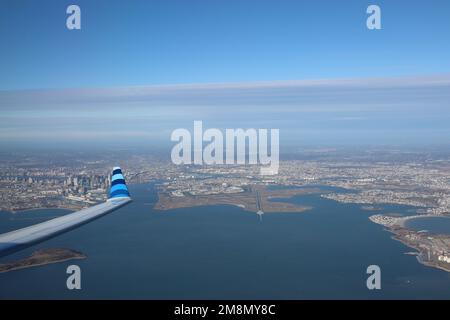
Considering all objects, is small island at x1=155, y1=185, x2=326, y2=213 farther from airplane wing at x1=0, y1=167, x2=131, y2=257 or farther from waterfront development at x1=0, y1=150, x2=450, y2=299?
airplane wing at x1=0, y1=167, x2=131, y2=257

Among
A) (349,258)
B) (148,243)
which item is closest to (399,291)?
(349,258)

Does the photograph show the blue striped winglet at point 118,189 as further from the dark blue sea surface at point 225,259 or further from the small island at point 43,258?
the small island at point 43,258

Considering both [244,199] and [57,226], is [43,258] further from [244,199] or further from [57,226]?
[244,199]

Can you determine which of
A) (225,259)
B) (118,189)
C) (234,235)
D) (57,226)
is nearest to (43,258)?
(225,259)

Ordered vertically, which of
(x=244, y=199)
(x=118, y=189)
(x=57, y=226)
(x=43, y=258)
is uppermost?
(x=118, y=189)

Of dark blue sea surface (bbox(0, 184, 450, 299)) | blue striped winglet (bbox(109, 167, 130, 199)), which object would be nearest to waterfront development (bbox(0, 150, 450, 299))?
dark blue sea surface (bbox(0, 184, 450, 299))

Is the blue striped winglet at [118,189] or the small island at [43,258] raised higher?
the blue striped winglet at [118,189]

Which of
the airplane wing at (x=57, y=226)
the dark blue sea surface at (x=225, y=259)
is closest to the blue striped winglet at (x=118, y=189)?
the airplane wing at (x=57, y=226)
